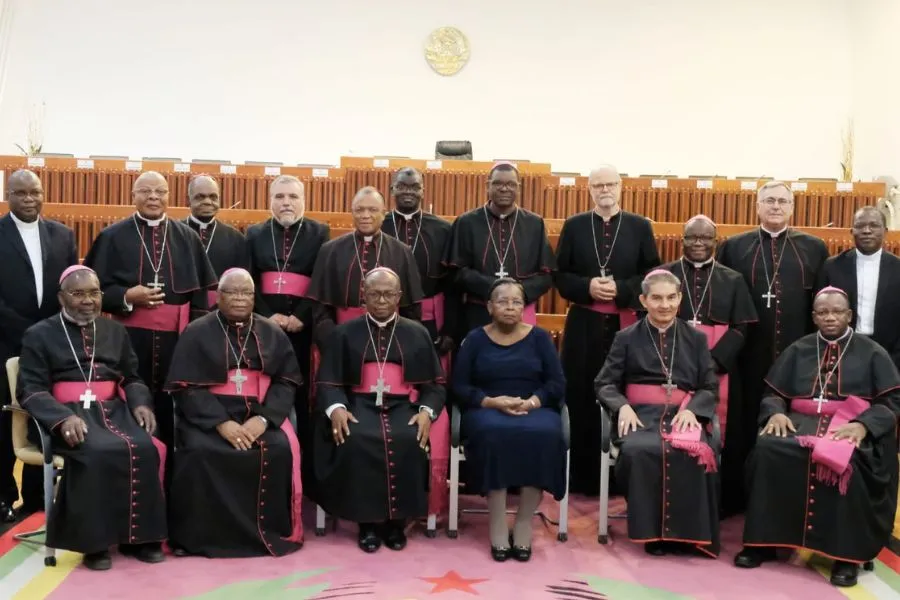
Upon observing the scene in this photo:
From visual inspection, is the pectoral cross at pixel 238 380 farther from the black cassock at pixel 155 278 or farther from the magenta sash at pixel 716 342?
the magenta sash at pixel 716 342

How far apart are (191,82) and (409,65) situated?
98.4 inches

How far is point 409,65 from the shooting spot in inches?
438

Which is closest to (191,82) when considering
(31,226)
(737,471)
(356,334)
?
(31,226)

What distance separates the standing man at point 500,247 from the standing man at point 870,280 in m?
1.61

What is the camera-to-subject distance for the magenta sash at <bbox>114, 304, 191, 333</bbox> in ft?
16.8

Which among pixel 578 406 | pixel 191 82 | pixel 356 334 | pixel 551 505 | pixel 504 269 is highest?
A: pixel 191 82

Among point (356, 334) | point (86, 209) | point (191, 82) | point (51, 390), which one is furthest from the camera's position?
point (191, 82)

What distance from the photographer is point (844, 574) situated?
429cm

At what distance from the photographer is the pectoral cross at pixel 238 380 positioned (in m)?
4.66

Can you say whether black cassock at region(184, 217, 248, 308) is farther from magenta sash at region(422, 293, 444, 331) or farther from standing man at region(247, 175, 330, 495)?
magenta sash at region(422, 293, 444, 331)

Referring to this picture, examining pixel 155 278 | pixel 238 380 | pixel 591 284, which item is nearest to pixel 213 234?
pixel 155 278

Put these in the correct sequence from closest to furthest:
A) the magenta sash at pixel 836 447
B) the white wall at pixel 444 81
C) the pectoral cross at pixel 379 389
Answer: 1. the magenta sash at pixel 836 447
2. the pectoral cross at pixel 379 389
3. the white wall at pixel 444 81

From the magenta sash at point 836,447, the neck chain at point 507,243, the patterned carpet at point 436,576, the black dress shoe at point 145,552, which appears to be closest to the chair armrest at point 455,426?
the patterned carpet at point 436,576

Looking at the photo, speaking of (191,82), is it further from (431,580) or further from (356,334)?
(431,580)
